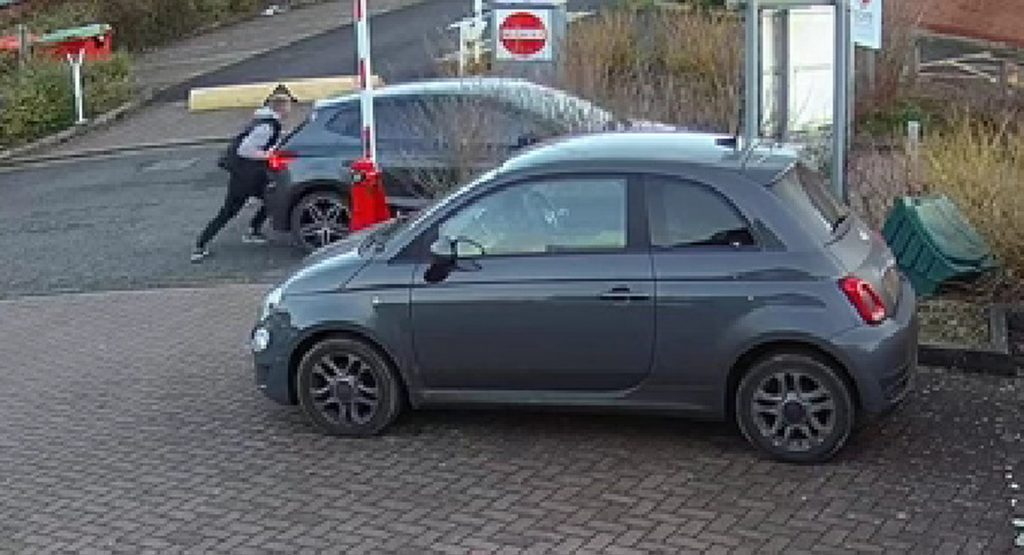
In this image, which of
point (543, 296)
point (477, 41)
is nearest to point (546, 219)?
point (543, 296)

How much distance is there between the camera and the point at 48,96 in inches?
945

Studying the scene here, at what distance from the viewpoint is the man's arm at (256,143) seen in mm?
14281

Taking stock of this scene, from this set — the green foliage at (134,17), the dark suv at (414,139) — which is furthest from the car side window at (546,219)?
the green foliage at (134,17)

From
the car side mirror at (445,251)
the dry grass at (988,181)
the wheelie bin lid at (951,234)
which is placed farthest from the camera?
the dry grass at (988,181)

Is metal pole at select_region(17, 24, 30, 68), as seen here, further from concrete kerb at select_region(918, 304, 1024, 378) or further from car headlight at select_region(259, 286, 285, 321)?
concrete kerb at select_region(918, 304, 1024, 378)

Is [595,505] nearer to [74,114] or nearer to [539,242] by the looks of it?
[539,242]

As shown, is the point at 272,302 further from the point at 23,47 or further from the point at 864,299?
the point at 23,47

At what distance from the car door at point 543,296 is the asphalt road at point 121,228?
513cm

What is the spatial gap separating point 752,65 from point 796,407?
4.23 m

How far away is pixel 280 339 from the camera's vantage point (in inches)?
342

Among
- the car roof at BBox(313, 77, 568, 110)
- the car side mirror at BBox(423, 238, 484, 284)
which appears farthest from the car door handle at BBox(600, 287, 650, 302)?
the car roof at BBox(313, 77, 568, 110)

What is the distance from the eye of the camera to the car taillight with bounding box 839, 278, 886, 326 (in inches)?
300

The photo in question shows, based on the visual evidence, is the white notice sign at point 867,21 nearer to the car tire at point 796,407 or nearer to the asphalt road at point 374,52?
the car tire at point 796,407

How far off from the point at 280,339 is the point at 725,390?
249 cm
